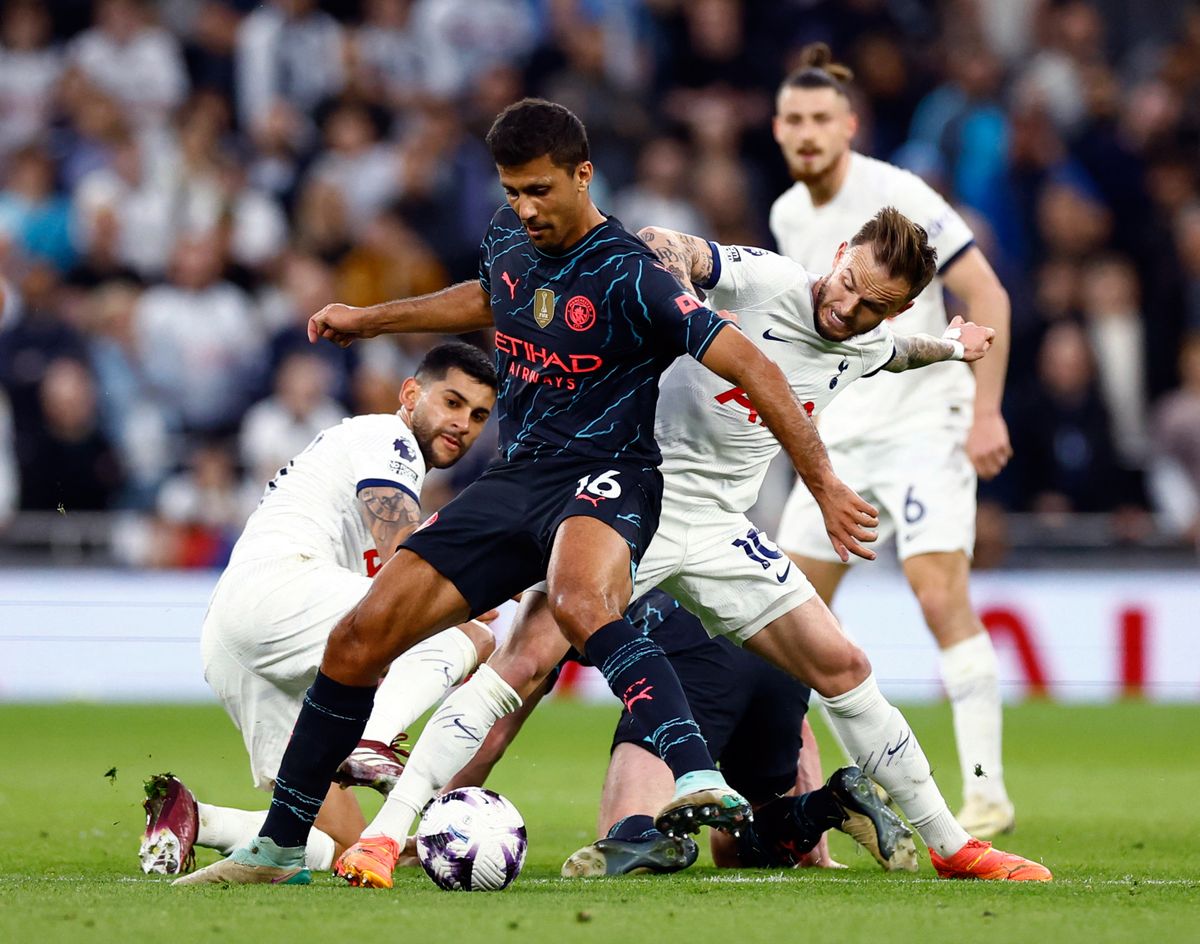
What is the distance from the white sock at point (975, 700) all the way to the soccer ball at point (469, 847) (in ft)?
9.02

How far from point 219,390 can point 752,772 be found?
8440 mm

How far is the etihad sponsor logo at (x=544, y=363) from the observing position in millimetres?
5527

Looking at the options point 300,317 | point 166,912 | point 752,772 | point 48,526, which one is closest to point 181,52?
point 300,317

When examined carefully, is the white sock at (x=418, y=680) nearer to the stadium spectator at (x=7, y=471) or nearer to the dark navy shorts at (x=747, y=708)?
the dark navy shorts at (x=747, y=708)

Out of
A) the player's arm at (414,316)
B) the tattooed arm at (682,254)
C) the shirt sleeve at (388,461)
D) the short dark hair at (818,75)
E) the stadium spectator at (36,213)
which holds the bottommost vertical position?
the shirt sleeve at (388,461)

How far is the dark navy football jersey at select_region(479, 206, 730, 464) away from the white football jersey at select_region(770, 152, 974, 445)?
99.5 inches

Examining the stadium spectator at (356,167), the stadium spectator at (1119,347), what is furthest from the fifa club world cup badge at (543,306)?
the stadium spectator at (356,167)

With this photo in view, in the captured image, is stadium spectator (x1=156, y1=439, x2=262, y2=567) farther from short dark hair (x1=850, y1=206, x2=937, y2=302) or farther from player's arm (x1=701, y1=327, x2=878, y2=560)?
player's arm (x1=701, y1=327, x2=878, y2=560)

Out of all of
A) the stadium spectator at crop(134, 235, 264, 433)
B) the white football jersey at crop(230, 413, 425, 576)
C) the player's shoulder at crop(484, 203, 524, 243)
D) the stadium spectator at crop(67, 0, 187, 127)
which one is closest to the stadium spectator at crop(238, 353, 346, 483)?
the stadium spectator at crop(134, 235, 264, 433)

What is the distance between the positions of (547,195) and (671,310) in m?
0.48

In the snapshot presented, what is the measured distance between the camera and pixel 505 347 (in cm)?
571

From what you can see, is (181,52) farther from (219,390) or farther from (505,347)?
(505,347)

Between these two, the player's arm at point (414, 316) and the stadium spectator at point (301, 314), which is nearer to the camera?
the player's arm at point (414, 316)

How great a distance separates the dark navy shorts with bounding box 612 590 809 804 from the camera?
6379mm
